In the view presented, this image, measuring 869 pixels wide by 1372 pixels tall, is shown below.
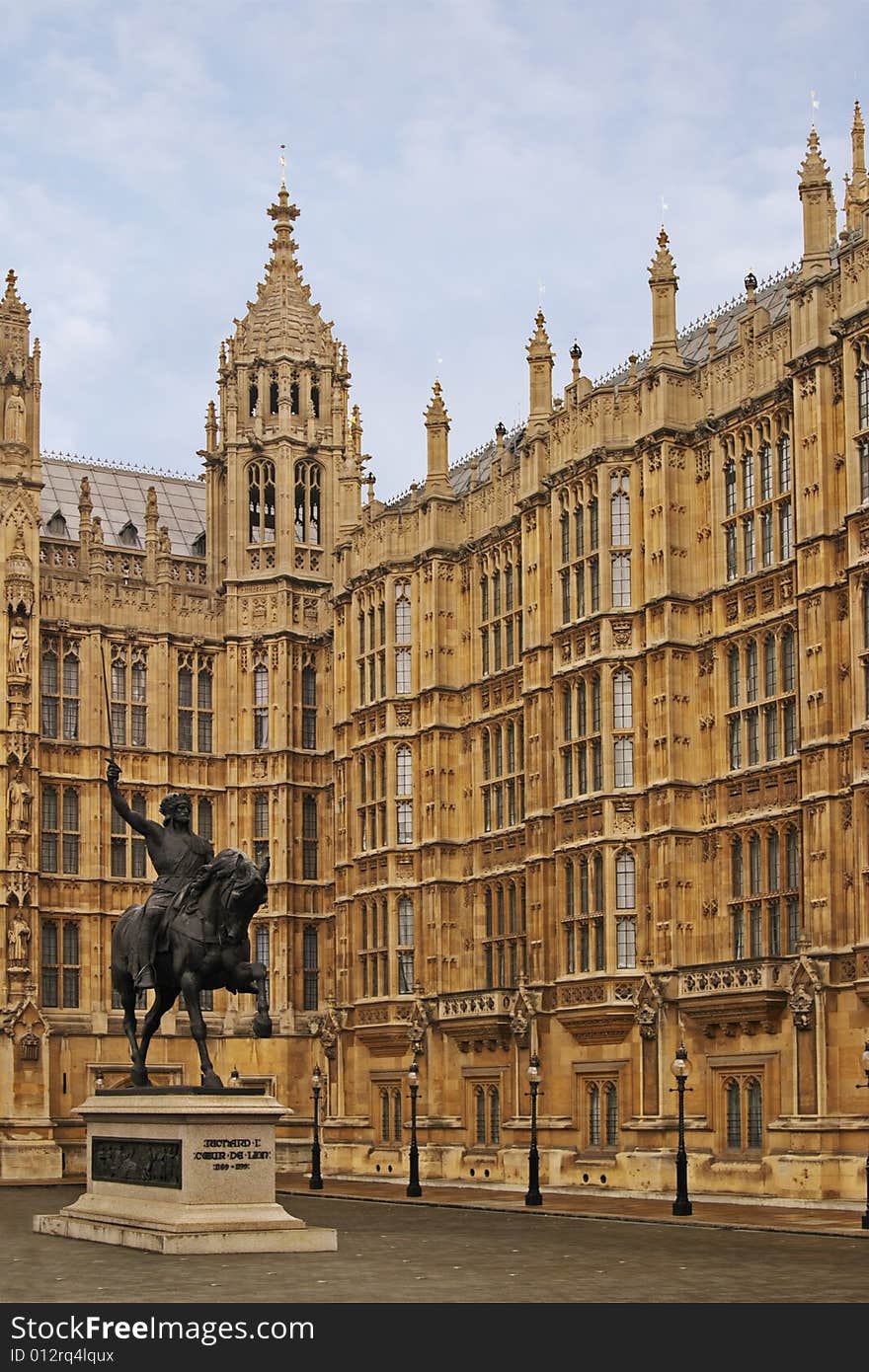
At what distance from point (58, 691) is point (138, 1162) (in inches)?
1688

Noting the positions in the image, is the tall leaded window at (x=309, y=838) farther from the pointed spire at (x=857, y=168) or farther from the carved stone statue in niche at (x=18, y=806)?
the pointed spire at (x=857, y=168)

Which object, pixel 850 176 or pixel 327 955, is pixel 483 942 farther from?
pixel 850 176

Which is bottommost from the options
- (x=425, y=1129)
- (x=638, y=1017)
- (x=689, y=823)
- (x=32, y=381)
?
(x=425, y=1129)

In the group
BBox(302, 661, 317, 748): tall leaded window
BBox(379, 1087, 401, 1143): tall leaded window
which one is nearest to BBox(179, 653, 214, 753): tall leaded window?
BBox(302, 661, 317, 748): tall leaded window

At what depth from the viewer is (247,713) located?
264ft

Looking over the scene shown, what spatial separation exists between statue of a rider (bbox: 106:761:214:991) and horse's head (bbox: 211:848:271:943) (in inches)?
49.1

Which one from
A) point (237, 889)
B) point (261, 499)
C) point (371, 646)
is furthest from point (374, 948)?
point (237, 889)

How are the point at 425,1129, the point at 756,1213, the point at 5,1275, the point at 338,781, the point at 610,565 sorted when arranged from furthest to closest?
the point at 338,781 → the point at 425,1129 → the point at 610,565 → the point at 756,1213 → the point at 5,1275

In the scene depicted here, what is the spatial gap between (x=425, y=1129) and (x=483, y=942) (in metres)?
6.49

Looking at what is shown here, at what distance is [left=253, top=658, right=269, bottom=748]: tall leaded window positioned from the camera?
80.6m

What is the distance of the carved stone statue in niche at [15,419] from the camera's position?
254 ft

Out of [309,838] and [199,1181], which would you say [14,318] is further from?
[199,1181]

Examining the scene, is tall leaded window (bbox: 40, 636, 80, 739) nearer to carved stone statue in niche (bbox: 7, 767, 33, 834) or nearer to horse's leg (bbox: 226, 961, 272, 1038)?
carved stone statue in niche (bbox: 7, 767, 33, 834)
